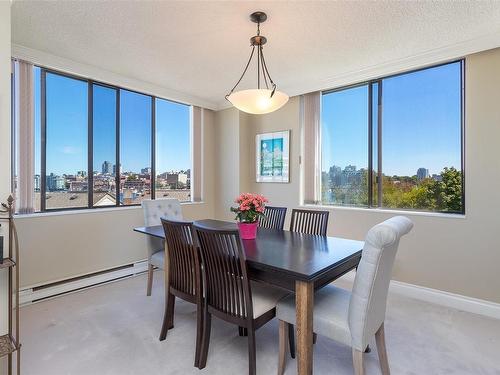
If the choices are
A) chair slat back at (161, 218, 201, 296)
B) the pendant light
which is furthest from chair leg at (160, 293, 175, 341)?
the pendant light

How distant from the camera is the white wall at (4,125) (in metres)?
1.75

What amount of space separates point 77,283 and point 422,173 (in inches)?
165

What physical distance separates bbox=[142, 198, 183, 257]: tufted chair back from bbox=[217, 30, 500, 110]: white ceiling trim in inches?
90.3

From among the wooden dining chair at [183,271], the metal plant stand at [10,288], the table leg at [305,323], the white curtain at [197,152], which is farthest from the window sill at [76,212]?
the table leg at [305,323]

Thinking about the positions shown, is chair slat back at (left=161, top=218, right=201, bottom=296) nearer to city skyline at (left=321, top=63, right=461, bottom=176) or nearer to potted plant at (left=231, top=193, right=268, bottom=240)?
potted plant at (left=231, top=193, right=268, bottom=240)

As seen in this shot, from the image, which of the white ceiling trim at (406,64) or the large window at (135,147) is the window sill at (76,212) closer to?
the large window at (135,147)

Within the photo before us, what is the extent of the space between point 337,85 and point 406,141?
1.13 metres

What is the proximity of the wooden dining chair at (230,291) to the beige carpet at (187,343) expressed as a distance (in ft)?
1.12

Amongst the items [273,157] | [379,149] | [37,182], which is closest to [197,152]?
[273,157]

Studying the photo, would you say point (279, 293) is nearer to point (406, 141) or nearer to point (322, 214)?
point (322, 214)

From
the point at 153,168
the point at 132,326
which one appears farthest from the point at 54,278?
the point at 153,168

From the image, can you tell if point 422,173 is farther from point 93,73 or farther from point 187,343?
point 93,73

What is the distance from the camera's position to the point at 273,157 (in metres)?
4.38

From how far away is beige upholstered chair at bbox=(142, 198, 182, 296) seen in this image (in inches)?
117
